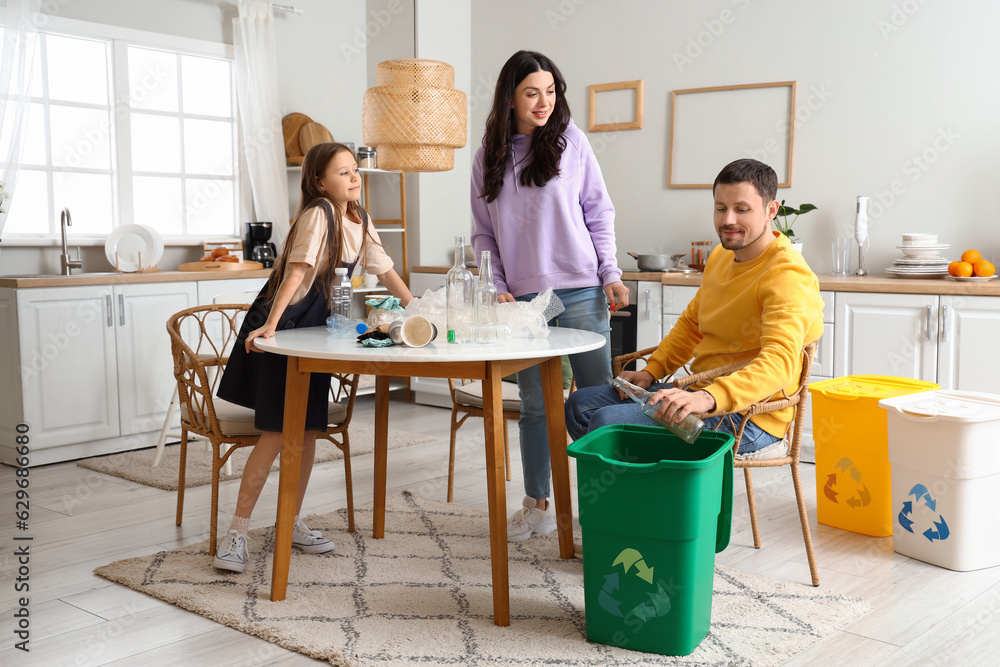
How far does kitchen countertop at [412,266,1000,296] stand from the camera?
135 inches

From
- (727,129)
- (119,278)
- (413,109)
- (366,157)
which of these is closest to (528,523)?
(413,109)

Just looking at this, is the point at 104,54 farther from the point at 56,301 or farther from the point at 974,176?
the point at 974,176

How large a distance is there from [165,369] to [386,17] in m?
2.60

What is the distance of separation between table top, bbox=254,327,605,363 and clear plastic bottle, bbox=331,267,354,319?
0.39 feet

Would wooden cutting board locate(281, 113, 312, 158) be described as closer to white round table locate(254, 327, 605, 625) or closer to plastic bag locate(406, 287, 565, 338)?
white round table locate(254, 327, 605, 625)

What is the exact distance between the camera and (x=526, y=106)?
8.39 ft

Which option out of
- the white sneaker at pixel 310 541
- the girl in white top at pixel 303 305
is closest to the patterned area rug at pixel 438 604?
the white sneaker at pixel 310 541

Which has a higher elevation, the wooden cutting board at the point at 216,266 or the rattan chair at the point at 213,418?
the wooden cutting board at the point at 216,266

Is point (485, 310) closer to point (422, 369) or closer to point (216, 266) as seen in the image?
point (422, 369)

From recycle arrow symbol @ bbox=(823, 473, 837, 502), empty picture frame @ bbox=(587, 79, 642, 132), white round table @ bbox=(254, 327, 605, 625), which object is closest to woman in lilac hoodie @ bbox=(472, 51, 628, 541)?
white round table @ bbox=(254, 327, 605, 625)

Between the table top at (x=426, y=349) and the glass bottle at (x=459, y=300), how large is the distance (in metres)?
0.04

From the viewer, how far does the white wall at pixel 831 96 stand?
3902mm

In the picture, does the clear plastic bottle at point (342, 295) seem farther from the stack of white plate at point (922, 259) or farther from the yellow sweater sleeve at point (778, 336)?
the stack of white plate at point (922, 259)

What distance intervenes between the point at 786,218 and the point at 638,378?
2250 millimetres
